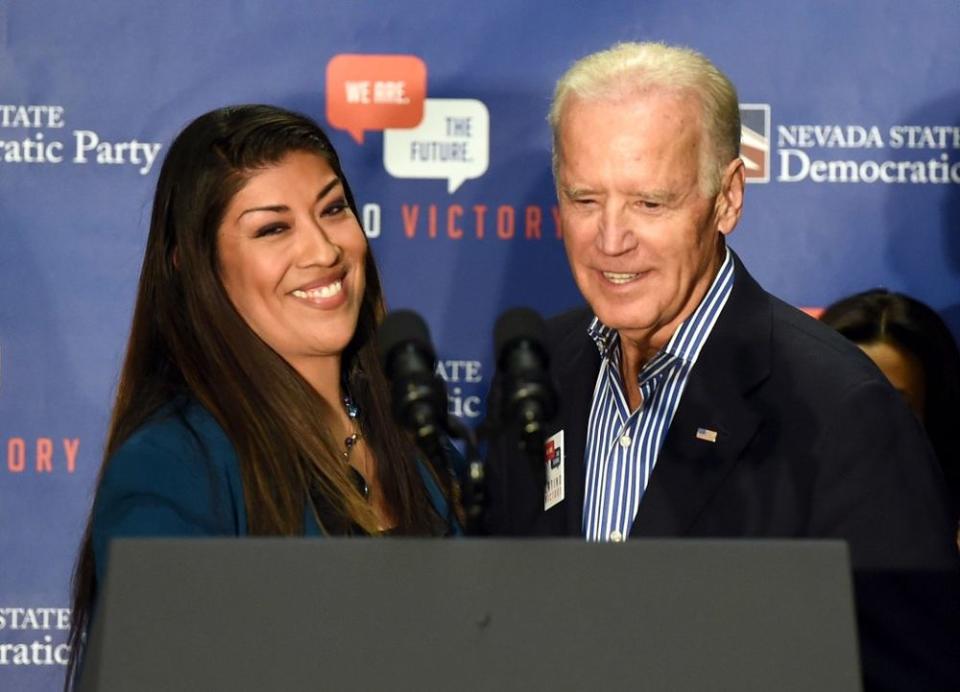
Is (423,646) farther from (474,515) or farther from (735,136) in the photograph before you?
(735,136)

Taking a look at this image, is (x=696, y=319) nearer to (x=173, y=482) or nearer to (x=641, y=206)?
(x=641, y=206)

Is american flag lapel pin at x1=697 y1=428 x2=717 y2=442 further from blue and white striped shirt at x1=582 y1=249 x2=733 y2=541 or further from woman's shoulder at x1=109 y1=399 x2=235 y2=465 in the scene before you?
woman's shoulder at x1=109 y1=399 x2=235 y2=465

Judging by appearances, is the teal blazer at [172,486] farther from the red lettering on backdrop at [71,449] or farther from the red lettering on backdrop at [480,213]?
the red lettering on backdrop at [480,213]

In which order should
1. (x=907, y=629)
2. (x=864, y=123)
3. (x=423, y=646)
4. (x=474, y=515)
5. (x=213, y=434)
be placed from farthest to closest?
(x=864, y=123) → (x=213, y=434) → (x=907, y=629) → (x=474, y=515) → (x=423, y=646)

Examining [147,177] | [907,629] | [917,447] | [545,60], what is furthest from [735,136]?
[147,177]

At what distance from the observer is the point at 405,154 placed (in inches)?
145

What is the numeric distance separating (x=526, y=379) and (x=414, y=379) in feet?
0.44

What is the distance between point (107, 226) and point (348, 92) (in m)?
0.69

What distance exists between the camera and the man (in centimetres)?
230

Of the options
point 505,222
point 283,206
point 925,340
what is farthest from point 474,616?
point 925,340

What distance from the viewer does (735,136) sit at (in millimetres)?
2605

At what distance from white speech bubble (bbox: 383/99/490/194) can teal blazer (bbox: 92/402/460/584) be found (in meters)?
1.29

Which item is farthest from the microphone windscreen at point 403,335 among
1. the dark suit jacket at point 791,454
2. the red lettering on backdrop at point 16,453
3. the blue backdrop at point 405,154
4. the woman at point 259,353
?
the red lettering on backdrop at point 16,453

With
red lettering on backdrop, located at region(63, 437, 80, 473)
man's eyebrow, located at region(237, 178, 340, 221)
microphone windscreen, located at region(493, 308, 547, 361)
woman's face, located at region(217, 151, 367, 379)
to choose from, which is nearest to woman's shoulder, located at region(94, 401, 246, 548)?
woman's face, located at region(217, 151, 367, 379)
